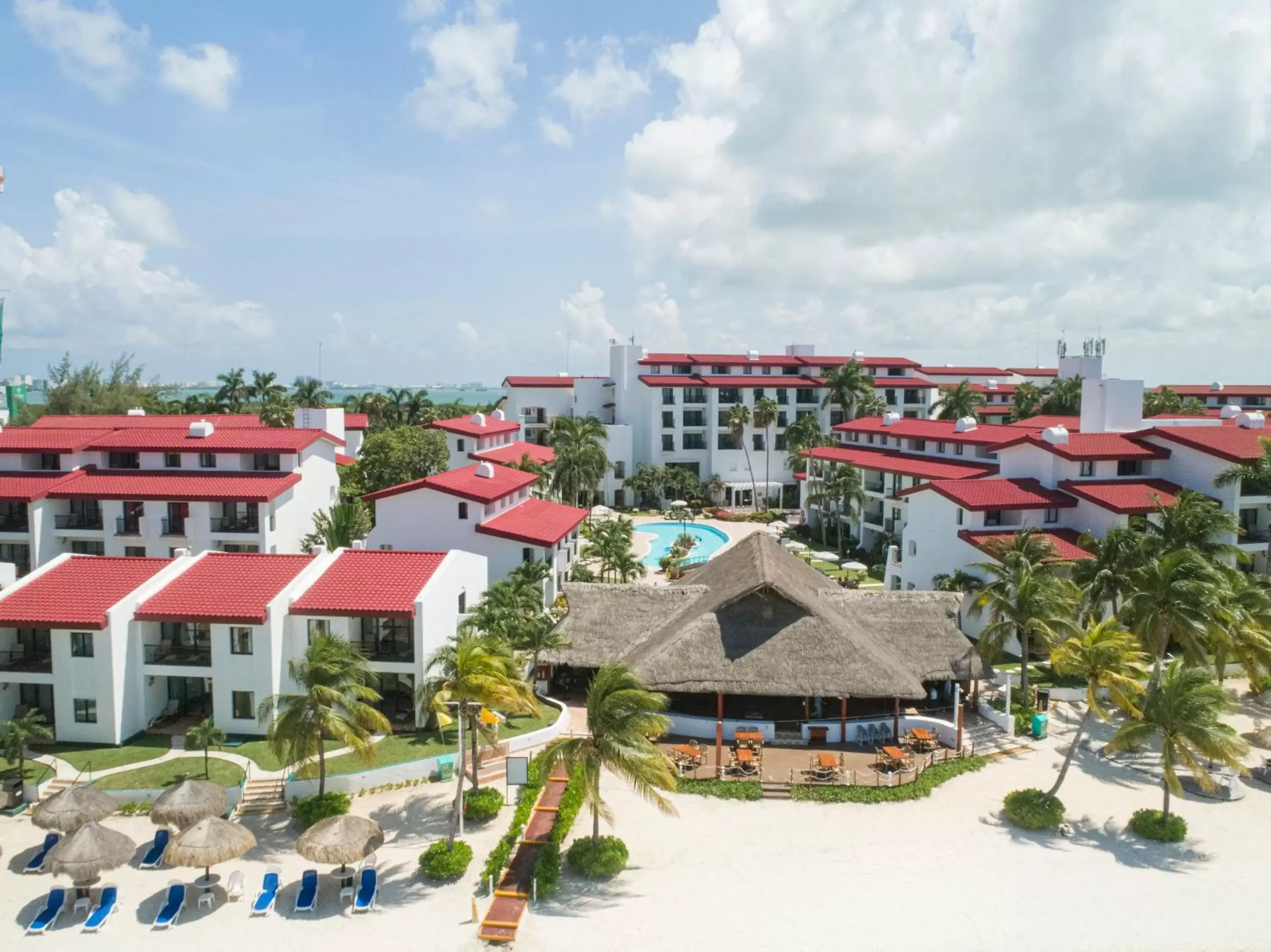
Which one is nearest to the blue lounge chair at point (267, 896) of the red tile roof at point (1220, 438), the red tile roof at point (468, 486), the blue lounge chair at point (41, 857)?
the blue lounge chair at point (41, 857)

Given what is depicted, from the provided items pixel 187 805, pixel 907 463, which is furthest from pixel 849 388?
pixel 187 805

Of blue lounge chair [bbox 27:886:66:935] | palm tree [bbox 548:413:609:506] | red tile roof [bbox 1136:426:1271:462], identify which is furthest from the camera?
palm tree [bbox 548:413:609:506]

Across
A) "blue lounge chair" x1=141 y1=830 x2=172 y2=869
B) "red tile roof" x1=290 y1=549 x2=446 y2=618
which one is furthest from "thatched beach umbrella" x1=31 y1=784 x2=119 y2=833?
"red tile roof" x1=290 y1=549 x2=446 y2=618

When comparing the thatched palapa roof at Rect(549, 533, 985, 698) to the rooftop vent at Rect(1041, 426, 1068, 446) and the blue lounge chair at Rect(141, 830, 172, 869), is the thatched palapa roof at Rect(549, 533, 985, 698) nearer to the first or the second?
the blue lounge chair at Rect(141, 830, 172, 869)

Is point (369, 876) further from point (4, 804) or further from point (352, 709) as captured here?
point (4, 804)

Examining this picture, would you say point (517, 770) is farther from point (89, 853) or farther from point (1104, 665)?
point (1104, 665)

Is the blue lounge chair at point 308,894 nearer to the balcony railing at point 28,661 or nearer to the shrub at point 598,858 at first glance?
the shrub at point 598,858
